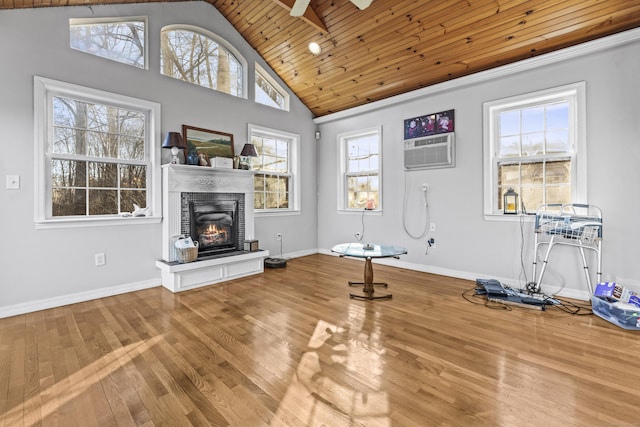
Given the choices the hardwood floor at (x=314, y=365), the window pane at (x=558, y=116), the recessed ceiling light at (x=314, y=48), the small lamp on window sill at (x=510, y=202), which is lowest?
the hardwood floor at (x=314, y=365)

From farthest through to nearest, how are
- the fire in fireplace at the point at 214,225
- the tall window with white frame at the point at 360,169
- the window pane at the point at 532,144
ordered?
1. the tall window with white frame at the point at 360,169
2. the fire in fireplace at the point at 214,225
3. the window pane at the point at 532,144

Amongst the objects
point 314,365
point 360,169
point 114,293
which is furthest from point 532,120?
point 114,293

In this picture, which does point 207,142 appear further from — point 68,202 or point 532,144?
point 532,144

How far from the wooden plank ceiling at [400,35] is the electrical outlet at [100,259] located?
100 inches

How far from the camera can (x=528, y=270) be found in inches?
138

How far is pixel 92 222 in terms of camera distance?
10.6ft

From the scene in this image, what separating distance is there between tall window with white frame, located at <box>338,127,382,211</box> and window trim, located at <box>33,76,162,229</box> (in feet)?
10.2

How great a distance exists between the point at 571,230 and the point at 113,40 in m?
5.57

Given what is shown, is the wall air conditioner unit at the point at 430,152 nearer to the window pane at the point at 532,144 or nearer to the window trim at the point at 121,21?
the window pane at the point at 532,144

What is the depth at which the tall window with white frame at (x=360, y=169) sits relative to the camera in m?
5.02

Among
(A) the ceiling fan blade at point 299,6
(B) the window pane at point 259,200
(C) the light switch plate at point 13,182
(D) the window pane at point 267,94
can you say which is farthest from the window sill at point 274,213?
(A) the ceiling fan blade at point 299,6

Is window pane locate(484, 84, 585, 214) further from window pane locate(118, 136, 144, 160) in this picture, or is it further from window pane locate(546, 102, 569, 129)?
window pane locate(118, 136, 144, 160)

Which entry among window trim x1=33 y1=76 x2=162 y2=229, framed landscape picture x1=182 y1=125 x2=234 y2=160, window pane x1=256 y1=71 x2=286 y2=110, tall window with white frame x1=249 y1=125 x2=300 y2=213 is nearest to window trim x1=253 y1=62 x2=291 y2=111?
window pane x1=256 y1=71 x2=286 y2=110

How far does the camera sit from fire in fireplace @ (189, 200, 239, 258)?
3912mm
